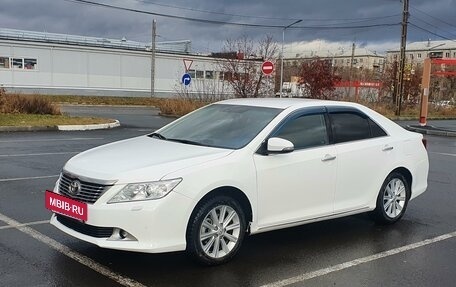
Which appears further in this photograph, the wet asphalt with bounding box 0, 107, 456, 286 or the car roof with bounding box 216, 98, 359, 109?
the car roof with bounding box 216, 98, 359, 109

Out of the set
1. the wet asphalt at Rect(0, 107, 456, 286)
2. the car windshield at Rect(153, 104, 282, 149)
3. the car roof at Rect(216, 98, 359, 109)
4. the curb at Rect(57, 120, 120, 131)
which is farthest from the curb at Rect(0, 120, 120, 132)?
the car roof at Rect(216, 98, 359, 109)

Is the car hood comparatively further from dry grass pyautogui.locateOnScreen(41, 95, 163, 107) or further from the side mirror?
dry grass pyautogui.locateOnScreen(41, 95, 163, 107)

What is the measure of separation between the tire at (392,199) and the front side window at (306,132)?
1223 mm

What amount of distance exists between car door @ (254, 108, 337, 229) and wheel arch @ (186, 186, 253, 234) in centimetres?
11

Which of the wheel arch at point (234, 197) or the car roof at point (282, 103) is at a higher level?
the car roof at point (282, 103)

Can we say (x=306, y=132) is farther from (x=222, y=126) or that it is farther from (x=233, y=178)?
(x=233, y=178)

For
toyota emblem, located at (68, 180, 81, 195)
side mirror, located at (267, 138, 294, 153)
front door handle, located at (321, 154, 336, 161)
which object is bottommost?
toyota emblem, located at (68, 180, 81, 195)

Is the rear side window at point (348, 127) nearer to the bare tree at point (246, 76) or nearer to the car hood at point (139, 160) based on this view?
the car hood at point (139, 160)

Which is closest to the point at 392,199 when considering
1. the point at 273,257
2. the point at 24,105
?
the point at 273,257

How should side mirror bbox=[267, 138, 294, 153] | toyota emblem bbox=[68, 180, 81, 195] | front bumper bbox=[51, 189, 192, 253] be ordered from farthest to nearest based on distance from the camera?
side mirror bbox=[267, 138, 294, 153] < toyota emblem bbox=[68, 180, 81, 195] < front bumper bbox=[51, 189, 192, 253]

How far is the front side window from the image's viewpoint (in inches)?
215

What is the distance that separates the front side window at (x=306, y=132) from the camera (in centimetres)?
546

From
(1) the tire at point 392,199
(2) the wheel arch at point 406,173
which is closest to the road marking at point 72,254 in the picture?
(1) the tire at point 392,199

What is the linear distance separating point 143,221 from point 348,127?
2.91 metres
